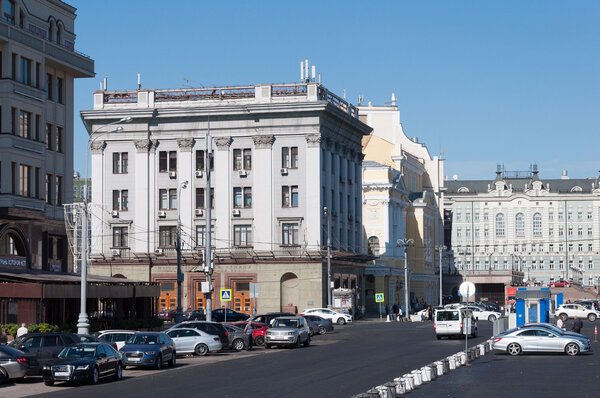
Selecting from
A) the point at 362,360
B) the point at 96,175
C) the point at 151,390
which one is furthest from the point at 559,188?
the point at 151,390

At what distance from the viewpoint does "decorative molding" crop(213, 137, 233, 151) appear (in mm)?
91125

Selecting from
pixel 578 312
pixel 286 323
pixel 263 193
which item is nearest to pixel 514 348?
pixel 286 323

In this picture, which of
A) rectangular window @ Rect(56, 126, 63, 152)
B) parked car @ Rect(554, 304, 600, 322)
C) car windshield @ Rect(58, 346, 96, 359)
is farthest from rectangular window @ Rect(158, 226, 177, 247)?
car windshield @ Rect(58, 346, 96, 359)

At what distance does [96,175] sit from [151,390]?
64696 millimetres

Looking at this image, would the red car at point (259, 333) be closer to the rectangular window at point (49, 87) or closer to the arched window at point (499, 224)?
the rectangular window at point (49, 87)

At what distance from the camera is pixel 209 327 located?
165 feet

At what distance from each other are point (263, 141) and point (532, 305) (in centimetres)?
3241

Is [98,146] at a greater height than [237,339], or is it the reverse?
[98,146]

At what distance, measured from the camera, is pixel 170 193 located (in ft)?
303

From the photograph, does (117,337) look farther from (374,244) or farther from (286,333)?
(374,244)

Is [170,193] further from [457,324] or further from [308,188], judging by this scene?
[457,324]

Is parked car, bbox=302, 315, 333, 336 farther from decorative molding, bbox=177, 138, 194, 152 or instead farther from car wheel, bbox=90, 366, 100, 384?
car wheel, bbox=90, 366, 100, 384

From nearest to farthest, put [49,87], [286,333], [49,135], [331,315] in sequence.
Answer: [286,333] → [49,135] → [49,87] → [331,315]

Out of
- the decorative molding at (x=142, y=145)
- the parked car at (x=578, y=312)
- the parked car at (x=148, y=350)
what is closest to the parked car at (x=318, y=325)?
the decorative molding at (x=142, y=145)
